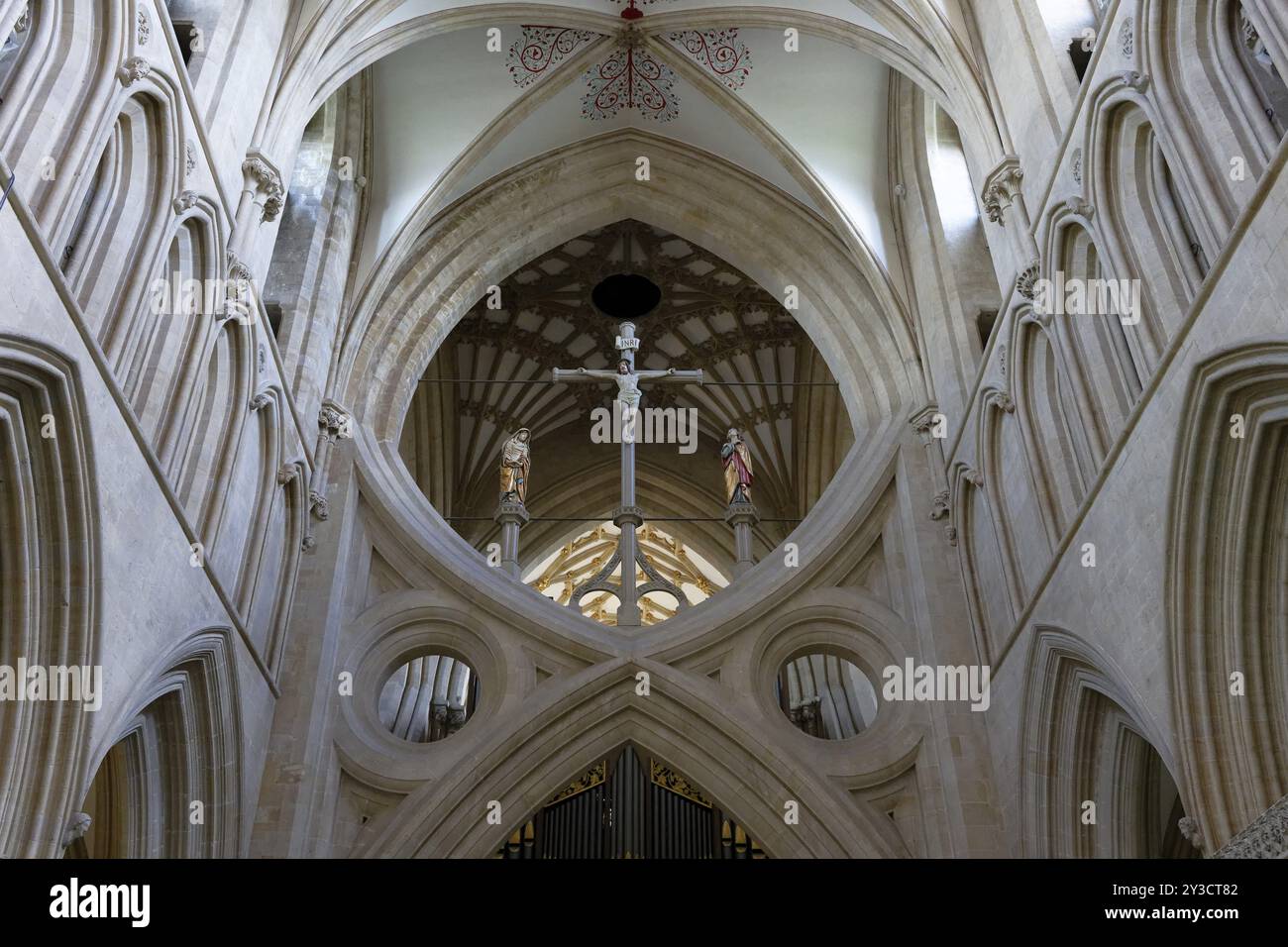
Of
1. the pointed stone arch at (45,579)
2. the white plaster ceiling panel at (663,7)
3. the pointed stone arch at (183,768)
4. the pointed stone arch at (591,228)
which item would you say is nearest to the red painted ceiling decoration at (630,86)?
the pointed stone arch at (591,228)

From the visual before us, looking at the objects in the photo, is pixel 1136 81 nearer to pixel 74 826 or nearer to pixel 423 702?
pixel 74 826

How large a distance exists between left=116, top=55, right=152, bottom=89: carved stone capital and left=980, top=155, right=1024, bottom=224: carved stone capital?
6323mm

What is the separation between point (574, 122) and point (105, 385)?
8.84m

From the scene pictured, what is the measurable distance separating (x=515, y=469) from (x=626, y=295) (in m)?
5.37

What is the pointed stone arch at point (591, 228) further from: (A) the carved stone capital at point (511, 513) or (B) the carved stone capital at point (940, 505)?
(B) the carved stone capital at point (940, 505)

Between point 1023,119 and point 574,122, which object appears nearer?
point 1023,119

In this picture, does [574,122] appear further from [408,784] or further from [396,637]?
[408,784]

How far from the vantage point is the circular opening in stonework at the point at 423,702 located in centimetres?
1489

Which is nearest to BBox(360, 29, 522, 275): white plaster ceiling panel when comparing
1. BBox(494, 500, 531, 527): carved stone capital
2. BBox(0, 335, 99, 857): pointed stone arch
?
BBox(494, 500, 531, 527): carved stone capital

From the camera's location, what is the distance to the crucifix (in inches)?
524

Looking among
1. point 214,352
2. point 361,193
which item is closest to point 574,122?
point 361,193

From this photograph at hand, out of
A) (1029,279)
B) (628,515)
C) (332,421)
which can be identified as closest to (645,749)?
(628,515)

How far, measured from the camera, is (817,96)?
585 inches

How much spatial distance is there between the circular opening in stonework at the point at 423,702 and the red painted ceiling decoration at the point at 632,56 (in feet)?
21.7
